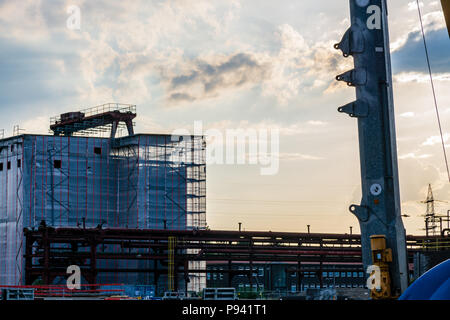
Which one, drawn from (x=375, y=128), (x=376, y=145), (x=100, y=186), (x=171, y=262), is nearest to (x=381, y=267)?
(x=376, y=145)

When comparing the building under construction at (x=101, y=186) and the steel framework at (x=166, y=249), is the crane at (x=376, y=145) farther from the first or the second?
the building under construction at (x=101, y=186)

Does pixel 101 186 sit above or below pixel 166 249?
above

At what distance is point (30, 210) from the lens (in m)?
67.8

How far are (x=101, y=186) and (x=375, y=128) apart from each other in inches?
2203

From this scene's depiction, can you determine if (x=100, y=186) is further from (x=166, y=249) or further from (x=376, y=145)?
(x=376, y=145)

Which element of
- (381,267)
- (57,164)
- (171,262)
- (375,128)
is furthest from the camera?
(57,164)

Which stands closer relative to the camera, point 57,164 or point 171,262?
point 171,262

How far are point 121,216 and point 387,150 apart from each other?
55392 mm

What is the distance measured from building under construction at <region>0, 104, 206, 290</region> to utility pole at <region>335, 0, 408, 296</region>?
50.2 metres

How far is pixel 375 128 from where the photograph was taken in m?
18.6

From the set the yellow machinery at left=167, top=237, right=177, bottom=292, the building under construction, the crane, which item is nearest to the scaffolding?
the building under construction

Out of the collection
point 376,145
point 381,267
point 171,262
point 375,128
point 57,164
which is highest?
point 57,164

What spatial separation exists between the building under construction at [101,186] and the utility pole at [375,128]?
50196mm

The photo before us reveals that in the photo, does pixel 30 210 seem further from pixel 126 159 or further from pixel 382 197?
pixel 382 197
